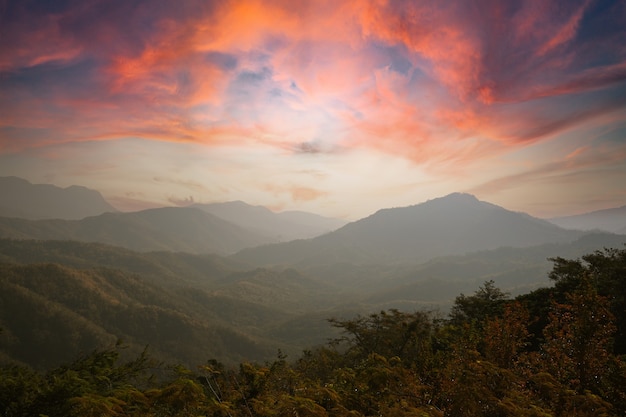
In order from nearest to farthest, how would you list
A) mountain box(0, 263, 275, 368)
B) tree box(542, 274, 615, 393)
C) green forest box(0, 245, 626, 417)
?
1. green forest box(0, 245, 626, 417)
2. tree box(542, 274, 615, 393)
3. mountain box(0, 263, 275, 368)

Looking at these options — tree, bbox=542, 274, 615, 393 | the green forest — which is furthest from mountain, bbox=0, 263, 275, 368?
tree, bbox=542, 274, 615, 393

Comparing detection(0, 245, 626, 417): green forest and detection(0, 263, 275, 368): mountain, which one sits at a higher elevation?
detection(0, 245, 626, 417): green forest

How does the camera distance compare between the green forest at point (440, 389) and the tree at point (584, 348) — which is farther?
the tree at point (584, 348)

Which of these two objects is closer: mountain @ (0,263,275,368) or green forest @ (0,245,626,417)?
green forest @ (0,245,626,417)

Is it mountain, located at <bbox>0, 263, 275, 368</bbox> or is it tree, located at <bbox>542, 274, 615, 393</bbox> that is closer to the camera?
tree, located at <bbox>542, 274, 615, 393</bbox>

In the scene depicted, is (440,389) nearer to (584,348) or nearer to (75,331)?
(584,348)

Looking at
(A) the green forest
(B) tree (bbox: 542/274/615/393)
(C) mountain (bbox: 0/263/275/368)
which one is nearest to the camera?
(A) the green forest

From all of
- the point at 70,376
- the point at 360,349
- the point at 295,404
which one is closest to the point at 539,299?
the point at 360,349

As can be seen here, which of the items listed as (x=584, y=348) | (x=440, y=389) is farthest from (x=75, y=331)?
(x=584, y=348)

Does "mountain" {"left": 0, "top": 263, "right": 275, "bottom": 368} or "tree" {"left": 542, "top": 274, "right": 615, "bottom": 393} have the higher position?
"tree" {"left": 542, "top": 274, "right": 615, "bottom": 393}

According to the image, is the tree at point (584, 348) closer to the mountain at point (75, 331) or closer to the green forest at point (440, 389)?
the green forest at point (440, 389)

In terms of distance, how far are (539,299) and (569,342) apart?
27.6 meters

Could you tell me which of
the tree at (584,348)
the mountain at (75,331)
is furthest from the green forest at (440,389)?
the mountain at (75,331)

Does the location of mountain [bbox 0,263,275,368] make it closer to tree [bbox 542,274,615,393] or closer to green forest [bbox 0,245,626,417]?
green forest [bbox 0,245,626,417]
